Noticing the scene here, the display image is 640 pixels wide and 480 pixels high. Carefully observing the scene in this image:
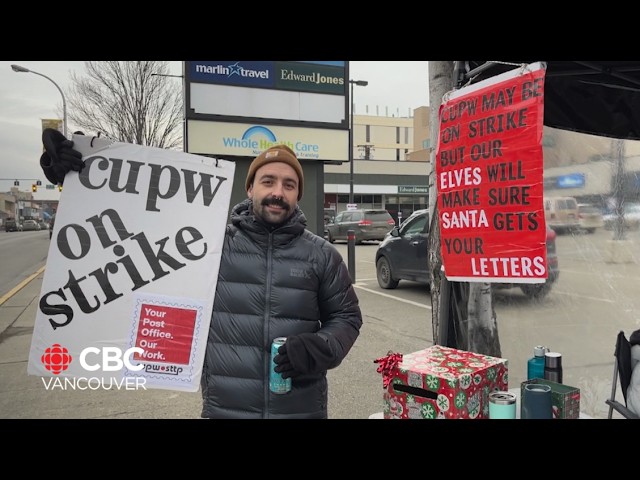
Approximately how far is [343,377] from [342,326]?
308 cm

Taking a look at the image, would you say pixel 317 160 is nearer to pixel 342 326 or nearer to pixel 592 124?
pixel 592 124

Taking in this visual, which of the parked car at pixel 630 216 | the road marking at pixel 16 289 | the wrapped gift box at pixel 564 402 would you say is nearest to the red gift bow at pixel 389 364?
the wrapped gift box at pixel 564 402

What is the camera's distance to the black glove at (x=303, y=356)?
1.81m

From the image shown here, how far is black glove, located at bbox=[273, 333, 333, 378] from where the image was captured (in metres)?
1.81

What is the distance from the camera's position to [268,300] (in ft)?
6.40

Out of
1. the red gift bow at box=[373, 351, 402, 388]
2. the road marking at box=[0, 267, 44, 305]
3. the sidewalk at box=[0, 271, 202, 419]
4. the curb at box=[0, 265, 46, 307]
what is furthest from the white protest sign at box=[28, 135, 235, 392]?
the road marking at box=[0, 267, 44, 305]

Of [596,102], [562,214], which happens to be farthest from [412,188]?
[562,214]

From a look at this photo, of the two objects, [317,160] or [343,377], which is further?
[317,160]

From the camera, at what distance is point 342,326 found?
199cm

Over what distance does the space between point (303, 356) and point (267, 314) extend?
0.24m

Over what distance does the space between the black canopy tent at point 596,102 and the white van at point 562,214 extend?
0.54 meters

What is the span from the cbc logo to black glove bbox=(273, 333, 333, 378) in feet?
2.20

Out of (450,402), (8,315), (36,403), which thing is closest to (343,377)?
(36,403)

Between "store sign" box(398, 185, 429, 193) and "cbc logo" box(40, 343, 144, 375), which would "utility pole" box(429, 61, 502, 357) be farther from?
"store sign" box(398, 185, 429, 193)
